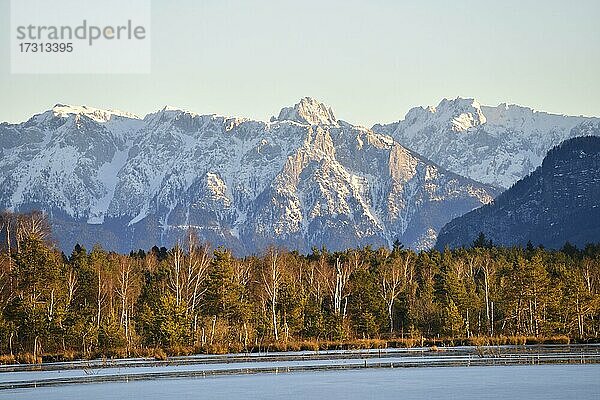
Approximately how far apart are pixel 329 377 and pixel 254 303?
191 feet

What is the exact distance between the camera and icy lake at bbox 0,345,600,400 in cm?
5844

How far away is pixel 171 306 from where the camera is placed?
332 feet

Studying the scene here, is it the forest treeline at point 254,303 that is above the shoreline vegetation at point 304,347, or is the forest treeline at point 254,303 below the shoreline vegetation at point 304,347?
above

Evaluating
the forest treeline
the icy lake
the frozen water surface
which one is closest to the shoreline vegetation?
the forest treeline

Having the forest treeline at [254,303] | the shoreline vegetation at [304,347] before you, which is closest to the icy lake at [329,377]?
the shoreline vegetation at [304,347]

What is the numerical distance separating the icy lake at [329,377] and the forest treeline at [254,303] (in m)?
9.74

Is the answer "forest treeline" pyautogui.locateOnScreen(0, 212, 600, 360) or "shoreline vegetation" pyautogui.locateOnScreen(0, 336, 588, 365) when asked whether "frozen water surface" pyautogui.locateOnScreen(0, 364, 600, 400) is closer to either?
"shoreline vegetation" pyautogui.locateOnScreen(0, 336, 588, 365)

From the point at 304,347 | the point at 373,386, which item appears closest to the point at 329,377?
the point at 373,386

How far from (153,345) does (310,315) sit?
1881 centimetres

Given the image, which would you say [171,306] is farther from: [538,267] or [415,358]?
[538,267]

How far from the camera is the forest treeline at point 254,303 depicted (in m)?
101

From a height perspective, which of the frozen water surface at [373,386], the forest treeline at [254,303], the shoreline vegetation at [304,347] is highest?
the forest treeline at [254,303]

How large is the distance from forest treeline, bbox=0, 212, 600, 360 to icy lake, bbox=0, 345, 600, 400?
9740 millimetres

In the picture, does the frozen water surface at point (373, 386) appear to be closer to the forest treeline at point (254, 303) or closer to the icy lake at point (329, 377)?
the icy lake at point (329, 377)
